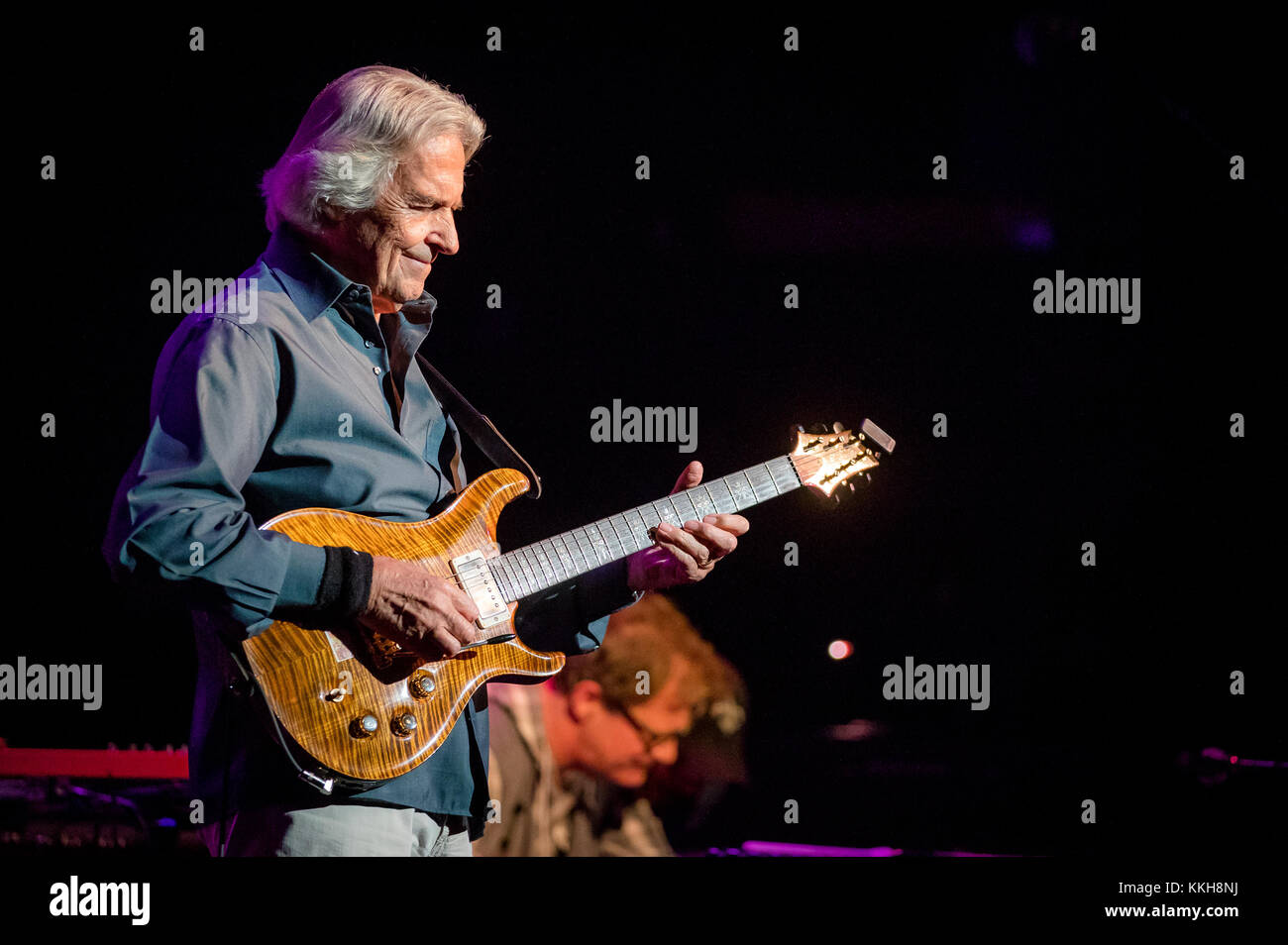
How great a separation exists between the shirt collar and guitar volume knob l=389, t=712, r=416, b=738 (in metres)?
0.78

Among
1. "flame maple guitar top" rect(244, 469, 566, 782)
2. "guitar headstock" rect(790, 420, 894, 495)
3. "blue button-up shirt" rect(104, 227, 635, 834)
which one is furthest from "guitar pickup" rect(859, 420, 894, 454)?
"flame maple guitar top" rect(244, 469, 566, 782)

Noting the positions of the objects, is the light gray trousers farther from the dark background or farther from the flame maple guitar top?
the dark background

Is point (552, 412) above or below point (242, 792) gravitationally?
above

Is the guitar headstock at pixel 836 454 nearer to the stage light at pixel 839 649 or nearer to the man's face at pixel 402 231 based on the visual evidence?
the man's face at pixel 402 231

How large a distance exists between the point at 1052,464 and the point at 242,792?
2887mm

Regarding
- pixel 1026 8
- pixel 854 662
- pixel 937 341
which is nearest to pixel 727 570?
pixel 854 662

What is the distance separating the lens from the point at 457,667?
2053 mm

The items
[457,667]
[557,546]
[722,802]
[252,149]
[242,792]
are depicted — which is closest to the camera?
[242,792]

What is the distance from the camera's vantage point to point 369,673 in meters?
1.93

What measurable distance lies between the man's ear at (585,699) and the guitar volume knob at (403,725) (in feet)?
6.02

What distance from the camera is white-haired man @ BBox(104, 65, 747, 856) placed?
1.79m

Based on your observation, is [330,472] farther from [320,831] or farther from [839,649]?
[839,649]

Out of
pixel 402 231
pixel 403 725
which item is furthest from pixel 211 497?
pixel 402 231
